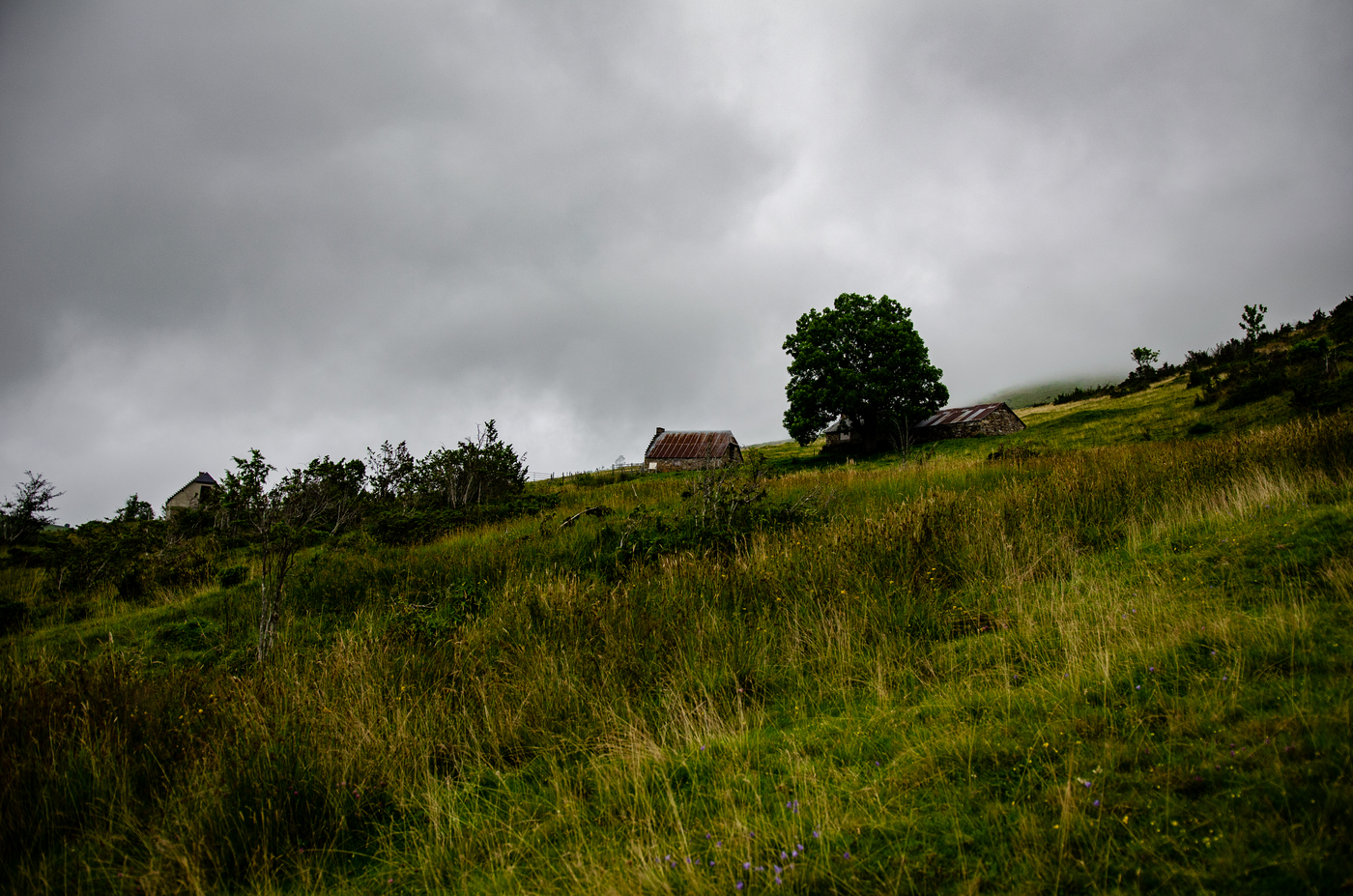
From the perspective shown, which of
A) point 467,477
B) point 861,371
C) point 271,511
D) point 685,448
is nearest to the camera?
point 271,511

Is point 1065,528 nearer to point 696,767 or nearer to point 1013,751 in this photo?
point 1013,751

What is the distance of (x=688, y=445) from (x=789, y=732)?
53.8m

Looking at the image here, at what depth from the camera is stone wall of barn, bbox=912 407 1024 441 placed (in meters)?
42.5

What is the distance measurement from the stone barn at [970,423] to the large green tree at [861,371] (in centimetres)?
365

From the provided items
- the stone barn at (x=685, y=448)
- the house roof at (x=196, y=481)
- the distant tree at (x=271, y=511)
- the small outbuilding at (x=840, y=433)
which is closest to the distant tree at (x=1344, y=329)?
the small outbuilding at (x=840, y=433)

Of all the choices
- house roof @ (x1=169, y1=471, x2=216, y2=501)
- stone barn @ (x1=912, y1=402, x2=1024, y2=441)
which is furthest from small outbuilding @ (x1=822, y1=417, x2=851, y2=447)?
house roof @ (x1=169, y1=471, x2=216, y2=501)

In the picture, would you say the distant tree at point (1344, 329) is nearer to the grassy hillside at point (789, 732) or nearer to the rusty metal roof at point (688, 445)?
the grassy hillside at point (789, 732)

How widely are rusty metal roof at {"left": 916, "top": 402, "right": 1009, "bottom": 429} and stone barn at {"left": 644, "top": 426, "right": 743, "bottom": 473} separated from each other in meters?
17.6

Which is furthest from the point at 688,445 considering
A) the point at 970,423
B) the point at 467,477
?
the point at 467,477

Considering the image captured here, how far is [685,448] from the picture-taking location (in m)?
56.8

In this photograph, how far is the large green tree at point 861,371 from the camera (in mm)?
39250

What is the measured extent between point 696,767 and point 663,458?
5275 cm

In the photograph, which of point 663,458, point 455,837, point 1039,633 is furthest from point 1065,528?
point 663,458

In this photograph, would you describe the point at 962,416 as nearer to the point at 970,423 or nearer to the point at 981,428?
the point at 970,423
